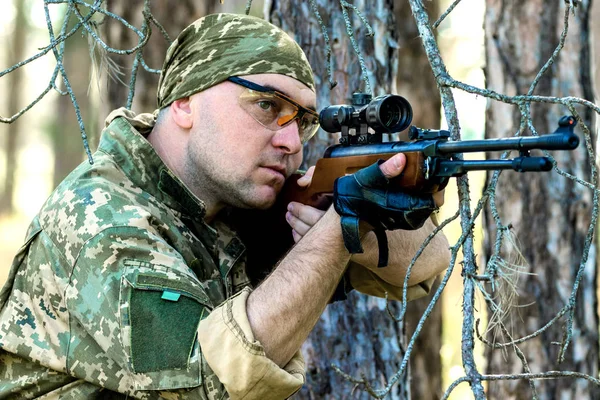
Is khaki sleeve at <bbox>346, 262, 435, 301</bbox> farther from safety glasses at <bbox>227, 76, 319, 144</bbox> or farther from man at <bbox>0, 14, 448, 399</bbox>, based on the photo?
safety glasses at <bbox>227, 76, 319, 144</bbox>

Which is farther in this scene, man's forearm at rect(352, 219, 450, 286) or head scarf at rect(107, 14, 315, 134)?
man's forearm at rect(352, 219, 450, 286)

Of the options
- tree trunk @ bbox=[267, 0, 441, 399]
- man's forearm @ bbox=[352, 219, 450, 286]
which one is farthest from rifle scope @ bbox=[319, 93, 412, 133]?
tree trunk @ bbox=[267, 0, 441, 399]

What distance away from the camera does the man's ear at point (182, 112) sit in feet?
11.9

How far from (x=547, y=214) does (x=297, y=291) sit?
11.0ft

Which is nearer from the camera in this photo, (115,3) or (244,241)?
(244,241)

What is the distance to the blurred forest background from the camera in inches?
255

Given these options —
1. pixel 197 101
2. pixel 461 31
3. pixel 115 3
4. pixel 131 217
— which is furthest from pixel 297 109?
pixel 461 31

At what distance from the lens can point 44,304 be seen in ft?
10.3

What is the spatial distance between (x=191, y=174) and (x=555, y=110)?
3113 millimetres

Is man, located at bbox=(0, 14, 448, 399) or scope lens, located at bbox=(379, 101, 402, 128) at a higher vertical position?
scope lens, located at bbox=(379, 101, 402, 128)

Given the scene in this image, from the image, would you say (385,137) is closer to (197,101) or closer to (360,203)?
(197,101)

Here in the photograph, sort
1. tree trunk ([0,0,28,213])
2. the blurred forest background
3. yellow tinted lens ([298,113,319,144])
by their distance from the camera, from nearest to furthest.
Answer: yellow tinted lens ([298,113,319,144]) → the blurred forest background → tree trunk ([0,0,28,213])

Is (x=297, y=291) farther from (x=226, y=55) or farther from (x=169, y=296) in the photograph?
(x=226, y=55)

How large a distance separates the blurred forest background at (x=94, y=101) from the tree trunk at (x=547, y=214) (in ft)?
1.15
